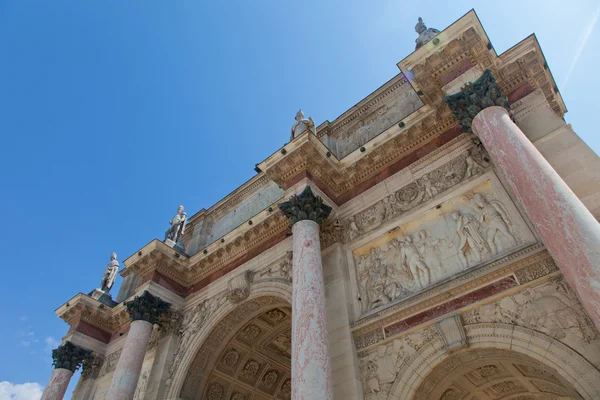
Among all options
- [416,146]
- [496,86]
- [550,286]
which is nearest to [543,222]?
[550,286]

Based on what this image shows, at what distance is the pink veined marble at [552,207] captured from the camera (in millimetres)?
4918

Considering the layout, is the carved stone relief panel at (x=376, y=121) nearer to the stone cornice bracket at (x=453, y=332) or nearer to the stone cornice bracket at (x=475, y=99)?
the stone cornice bracket at (x=475, y=99)

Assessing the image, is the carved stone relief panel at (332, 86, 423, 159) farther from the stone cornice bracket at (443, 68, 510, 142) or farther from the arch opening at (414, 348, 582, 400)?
the arch opening at (414, 348, 582, 400)

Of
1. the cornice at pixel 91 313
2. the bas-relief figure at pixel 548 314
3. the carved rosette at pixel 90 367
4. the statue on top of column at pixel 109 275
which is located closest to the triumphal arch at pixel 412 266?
the bas-relief figure at pixel 548 314

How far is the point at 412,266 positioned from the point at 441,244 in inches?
27.6

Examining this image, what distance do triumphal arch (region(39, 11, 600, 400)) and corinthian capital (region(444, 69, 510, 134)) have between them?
1.3 inches

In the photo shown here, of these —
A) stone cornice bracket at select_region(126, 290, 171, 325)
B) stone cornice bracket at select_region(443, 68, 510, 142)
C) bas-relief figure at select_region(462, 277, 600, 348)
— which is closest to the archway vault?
stone cornice bracket at select_region(126, 290, 171, 325)

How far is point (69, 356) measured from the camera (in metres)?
13.7

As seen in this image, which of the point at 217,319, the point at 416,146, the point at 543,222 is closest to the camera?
the point at 543,222

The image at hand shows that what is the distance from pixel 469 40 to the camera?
8.55 meters

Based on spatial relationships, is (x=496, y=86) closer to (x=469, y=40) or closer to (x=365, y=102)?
(x=469, y=40)

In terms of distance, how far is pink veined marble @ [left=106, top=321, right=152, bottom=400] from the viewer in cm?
1018

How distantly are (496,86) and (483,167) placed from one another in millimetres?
1559

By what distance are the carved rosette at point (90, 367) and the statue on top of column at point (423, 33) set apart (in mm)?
13951
